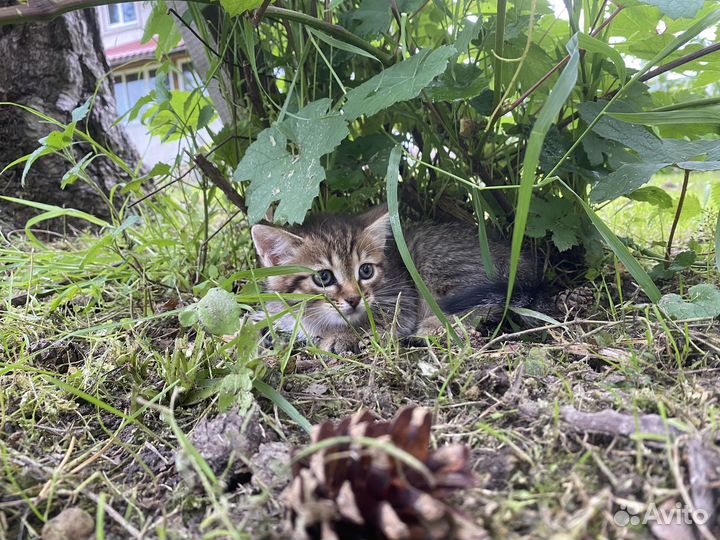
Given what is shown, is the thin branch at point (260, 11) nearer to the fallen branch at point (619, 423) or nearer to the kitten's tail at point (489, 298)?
the kitten's tail at point (489, 298)

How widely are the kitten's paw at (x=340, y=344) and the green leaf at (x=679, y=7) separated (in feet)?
4.36

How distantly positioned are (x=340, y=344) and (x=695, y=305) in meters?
1.12

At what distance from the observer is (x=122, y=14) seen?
915cm

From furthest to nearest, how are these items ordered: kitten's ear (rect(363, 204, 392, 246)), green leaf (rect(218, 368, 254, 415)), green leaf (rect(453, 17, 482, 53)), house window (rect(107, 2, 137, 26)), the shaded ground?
house window (rect(107, 2, 137, 26)) → kitten's ear (rect(363, 204, 392, 246)) → green leaf (rect(453, 17, 482, 53)) → green leaf (rect(218, 368, 254, 415)) → the shaded ground

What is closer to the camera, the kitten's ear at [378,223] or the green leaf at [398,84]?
the green leaf at [398,84]

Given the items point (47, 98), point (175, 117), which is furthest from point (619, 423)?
point (47, 98)

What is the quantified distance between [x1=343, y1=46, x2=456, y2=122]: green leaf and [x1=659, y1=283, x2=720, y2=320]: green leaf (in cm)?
91

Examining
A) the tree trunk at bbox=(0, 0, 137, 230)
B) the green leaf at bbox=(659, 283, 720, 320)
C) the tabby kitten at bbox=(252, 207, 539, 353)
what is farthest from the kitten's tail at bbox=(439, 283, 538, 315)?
the tree trunk at bbox=(0, 0, 137, 230)

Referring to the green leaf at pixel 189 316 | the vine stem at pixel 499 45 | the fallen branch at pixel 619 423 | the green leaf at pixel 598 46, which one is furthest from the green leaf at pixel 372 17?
the fallen branch at pixel 619 423

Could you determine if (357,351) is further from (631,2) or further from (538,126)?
(631,2)

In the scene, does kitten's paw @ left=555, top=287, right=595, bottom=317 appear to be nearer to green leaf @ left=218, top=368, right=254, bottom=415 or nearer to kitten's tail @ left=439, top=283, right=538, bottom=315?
kitten's tail @ left=439, top=283, right=538, bottom=315

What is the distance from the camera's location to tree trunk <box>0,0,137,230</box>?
2814mm

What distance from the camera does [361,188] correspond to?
2250 mm

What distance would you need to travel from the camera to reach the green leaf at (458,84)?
1.57m
